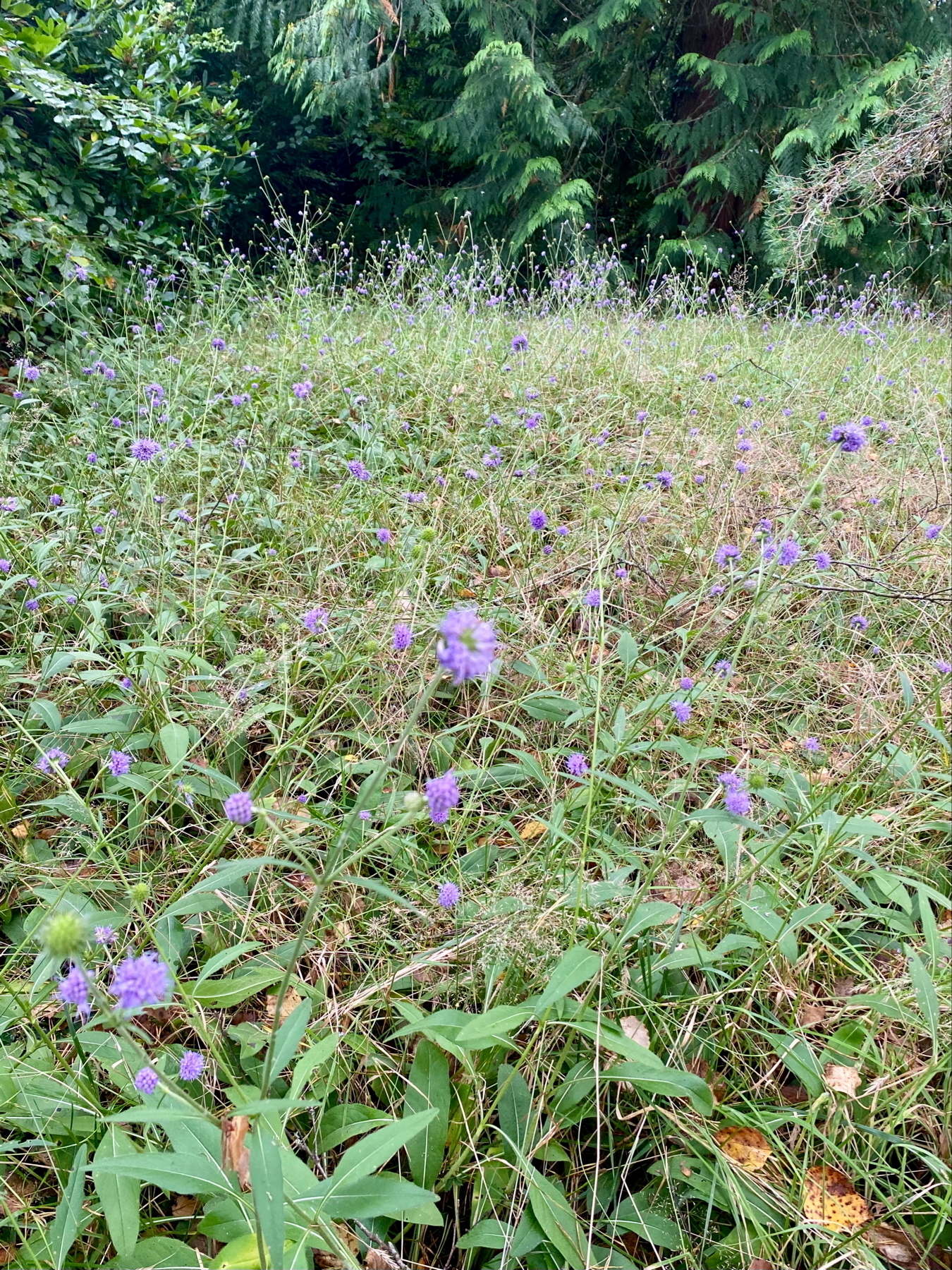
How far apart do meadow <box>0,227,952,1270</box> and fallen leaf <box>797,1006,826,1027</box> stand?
17 millimetres

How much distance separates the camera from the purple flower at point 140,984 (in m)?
0.68

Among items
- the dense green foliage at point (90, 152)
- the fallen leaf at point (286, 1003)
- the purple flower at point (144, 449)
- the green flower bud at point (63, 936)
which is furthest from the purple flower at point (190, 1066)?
the dense green foliage at point (90, 152)

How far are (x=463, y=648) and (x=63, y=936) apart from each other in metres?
0.46

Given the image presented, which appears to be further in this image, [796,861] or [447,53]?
[447,53]

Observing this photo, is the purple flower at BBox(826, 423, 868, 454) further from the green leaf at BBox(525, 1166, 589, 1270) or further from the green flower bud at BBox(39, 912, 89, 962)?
the green flower bud at BBox(39, 912, 89, 962)

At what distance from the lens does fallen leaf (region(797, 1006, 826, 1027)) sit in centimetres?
126

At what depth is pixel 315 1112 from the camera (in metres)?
1.07

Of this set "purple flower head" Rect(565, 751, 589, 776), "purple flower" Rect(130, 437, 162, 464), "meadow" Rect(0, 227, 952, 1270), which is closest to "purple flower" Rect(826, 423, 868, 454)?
"meadow" Rect(0, 227, 952, 1270)

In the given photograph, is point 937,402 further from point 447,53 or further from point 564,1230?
point 447,53

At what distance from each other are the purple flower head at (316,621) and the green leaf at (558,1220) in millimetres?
1082

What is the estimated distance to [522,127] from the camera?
7.74 metres

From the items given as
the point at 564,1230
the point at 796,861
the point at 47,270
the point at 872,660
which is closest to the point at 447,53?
the point at 47,270

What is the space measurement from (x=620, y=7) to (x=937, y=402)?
245 inches

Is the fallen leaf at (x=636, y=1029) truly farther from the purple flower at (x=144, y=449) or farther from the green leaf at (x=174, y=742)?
the purple flower at (x=144, y=449)
